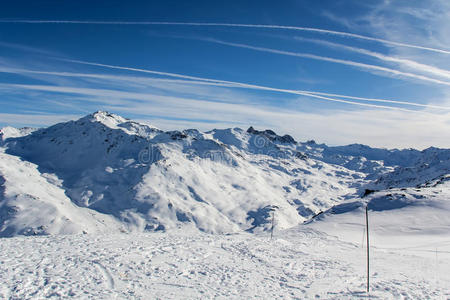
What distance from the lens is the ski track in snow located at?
57.2 feet

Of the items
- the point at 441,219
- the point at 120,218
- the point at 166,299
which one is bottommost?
the point at 120,218

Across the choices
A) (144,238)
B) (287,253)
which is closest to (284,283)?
(287,253)

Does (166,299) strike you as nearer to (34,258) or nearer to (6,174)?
(34,258)

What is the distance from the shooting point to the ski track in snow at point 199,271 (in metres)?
17.4

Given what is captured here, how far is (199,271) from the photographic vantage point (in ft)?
69.1

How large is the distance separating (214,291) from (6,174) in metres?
212

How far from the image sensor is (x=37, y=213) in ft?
499

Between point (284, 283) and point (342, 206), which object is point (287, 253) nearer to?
point (284, 283)

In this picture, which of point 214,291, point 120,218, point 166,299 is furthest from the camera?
point 120,218

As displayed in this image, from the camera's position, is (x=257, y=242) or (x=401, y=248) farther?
(x=401, y=248)

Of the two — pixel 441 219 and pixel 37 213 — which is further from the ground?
pixel 441 219

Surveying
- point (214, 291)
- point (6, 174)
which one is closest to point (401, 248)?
point (214, 291)

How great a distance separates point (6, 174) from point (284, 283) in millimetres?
214087

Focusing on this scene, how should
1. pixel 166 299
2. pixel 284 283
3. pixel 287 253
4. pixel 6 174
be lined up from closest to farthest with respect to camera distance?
pixel 166 299, pixel 284 283, pixel 287 253, pixel 6 174
